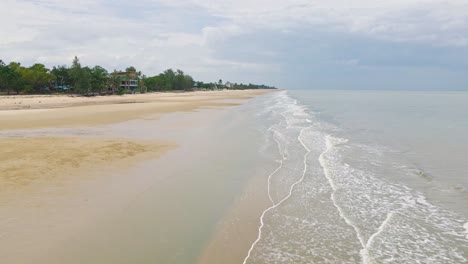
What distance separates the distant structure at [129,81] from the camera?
11091 cm

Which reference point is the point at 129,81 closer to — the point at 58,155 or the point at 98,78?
the point at 98,78

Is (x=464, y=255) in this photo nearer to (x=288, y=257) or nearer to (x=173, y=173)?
(x=288, y=257)

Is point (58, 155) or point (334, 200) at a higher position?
point (58, 155)

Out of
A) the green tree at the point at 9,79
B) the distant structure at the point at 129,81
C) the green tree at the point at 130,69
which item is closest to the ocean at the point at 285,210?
the green tree at the point at 9,79

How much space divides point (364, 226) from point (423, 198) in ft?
9.42

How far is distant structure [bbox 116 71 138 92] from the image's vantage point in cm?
11091

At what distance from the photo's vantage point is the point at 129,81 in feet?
373

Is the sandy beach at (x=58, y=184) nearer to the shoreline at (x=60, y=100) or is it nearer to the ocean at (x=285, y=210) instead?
the ocean at (x=285, y=210)

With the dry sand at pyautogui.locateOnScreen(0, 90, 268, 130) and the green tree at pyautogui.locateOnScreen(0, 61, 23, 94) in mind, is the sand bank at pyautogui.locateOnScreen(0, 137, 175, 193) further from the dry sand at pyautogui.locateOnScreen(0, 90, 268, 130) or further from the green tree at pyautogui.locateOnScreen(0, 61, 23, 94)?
the green tree at pyautogui.locateOnScreen(0, 61, 23, 94)

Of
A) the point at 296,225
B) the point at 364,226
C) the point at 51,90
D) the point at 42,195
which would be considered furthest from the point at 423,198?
the point at 51,90

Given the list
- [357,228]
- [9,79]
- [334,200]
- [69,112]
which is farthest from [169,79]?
[357,228]

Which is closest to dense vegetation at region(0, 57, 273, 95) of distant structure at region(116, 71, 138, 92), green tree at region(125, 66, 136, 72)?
distant structure at region(116, 71, 138, 92)

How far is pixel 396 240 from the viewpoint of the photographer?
20.7ft

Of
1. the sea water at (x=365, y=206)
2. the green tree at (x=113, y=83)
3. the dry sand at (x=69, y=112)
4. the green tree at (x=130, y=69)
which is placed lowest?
the sea water at (x=365, y=206)
